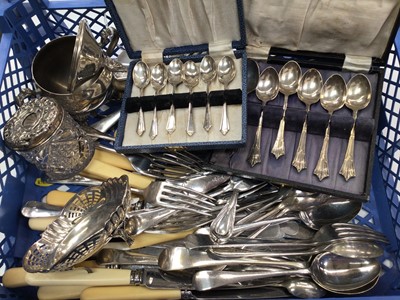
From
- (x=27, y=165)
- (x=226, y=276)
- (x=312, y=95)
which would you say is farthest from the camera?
(x=27, y=165)

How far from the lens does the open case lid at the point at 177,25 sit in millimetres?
701

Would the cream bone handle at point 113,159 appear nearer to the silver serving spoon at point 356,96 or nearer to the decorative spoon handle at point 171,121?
the decorative spoon handle at point 171,121

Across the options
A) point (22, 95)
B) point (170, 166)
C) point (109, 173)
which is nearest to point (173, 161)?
point (170, 166)

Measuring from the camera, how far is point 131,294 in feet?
2.01

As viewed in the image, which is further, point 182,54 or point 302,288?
point 182,54

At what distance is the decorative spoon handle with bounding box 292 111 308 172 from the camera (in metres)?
0.67

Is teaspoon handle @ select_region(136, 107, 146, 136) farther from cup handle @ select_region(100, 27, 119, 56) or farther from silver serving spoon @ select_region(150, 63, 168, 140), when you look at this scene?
cup handle @ select_region(100, 27, 119, 56)

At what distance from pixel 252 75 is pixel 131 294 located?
0.42 metres

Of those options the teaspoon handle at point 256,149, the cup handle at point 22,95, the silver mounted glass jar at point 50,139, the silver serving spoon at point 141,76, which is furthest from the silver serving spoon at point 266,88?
the cup handle at point 22,95

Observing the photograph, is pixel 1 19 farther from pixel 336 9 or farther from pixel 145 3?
pixel 336 9

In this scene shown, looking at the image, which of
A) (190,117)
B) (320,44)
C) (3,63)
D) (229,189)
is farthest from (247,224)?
(3,63)

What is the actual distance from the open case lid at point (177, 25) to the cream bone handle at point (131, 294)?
0.43 m

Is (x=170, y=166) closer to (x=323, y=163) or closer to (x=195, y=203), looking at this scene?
(x=195, y=203)

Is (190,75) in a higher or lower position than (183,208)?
higher
